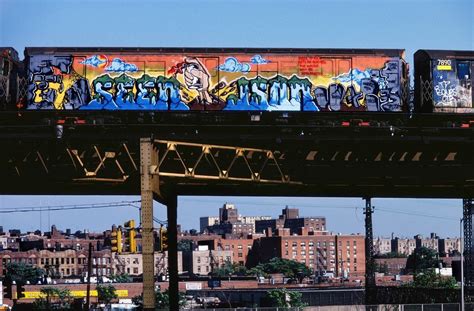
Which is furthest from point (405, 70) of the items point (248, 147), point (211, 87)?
point (211, 87)

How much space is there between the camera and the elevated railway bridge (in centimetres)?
4347

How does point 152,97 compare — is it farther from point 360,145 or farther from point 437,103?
point 437,103

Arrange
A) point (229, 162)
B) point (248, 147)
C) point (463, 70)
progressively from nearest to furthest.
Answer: point (248, 147) → point (229, 162) → point (463, 70)

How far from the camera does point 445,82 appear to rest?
48312 millimetres

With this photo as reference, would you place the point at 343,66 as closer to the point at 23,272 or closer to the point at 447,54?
the point at 447,54

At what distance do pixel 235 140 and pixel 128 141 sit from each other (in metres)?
4.86

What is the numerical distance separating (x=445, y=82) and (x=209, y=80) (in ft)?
38.5

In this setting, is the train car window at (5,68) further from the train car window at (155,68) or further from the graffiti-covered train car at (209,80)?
the train car window at (155,68)

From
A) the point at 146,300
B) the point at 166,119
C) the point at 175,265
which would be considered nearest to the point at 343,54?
the point at 166,119

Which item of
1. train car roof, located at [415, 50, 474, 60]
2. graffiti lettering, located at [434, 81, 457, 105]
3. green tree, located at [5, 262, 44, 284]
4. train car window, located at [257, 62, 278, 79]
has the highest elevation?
train car roof, located at [415, 50, 474, 60]

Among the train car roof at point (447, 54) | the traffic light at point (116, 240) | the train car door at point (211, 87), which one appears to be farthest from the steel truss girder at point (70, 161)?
the train car roof at point (447, 54)

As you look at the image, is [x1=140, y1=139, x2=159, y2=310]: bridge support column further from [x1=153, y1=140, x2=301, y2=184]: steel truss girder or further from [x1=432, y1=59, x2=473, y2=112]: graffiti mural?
[x1=432, y1=59, x2=473, y2=112]: graffiti mural

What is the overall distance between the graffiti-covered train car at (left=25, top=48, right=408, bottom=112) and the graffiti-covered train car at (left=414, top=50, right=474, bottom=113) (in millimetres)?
1491

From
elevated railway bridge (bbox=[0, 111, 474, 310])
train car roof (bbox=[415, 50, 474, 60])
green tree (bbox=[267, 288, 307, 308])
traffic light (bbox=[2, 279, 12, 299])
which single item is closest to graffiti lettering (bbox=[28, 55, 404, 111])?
elevated railway bridge (bbox=[0, 111, 474, 310])
